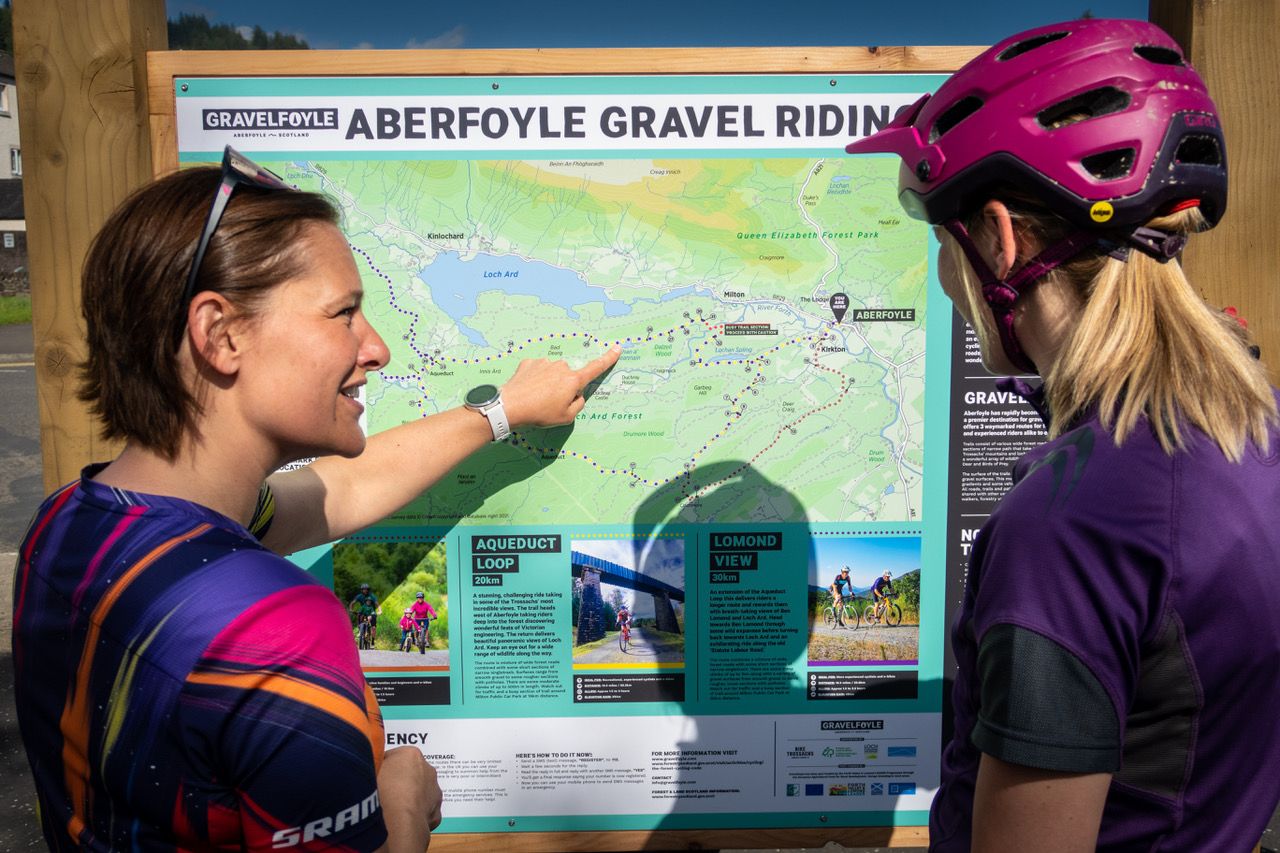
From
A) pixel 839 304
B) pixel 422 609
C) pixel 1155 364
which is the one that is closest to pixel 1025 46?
pixel 1155 364

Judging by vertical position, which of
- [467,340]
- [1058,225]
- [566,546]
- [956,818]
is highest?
[1058,225]

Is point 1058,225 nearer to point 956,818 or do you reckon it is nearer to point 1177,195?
point 1177,195

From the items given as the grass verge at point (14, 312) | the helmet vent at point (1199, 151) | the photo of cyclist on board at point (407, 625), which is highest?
the grass verge at point (14, 312)

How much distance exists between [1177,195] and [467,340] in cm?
143

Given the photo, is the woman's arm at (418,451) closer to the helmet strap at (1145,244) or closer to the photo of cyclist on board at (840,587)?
the photo of cyclist on board at (840,587)

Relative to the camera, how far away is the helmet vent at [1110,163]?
1.40 meters

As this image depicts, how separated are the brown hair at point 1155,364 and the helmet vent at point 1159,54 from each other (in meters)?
0.28

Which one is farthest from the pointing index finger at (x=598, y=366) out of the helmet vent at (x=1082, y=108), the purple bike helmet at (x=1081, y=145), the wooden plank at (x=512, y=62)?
the helmet vent at (x=1082, y=108)

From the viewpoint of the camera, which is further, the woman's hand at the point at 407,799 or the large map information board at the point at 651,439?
the large map information board at the point at 651,439

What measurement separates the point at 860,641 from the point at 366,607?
1158 mm

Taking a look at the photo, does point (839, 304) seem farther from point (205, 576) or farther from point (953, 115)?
point (205, 576)

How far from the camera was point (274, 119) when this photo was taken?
2.17m

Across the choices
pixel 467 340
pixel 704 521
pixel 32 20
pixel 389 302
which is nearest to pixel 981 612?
pixel 704 521

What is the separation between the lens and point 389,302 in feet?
7.29
